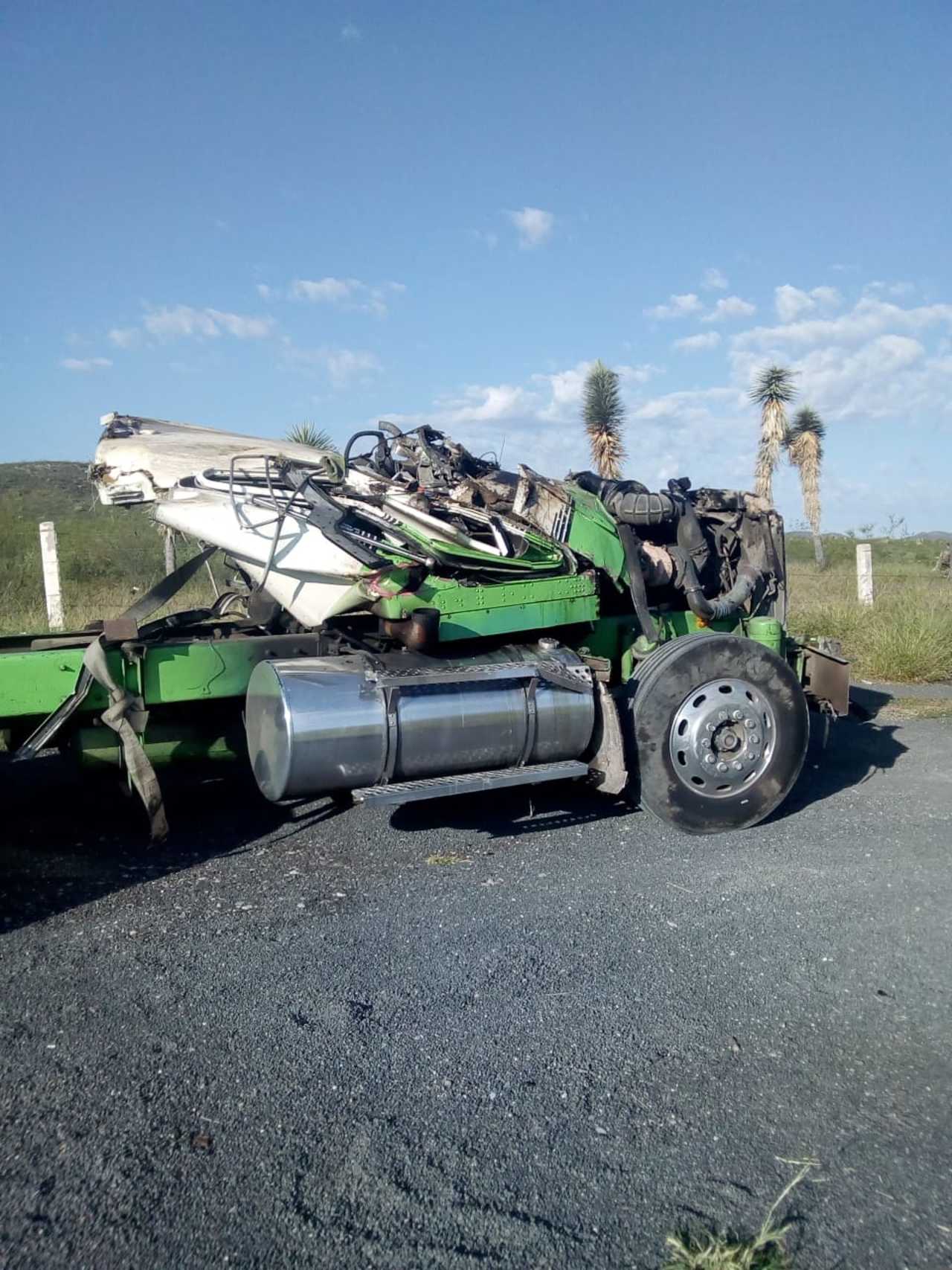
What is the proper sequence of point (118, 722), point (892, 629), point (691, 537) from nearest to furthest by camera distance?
point (118, 722), point (691, 537), point (892, 629)

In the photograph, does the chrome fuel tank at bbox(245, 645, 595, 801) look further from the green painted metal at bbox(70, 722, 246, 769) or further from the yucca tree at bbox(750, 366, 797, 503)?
the yucca tree at bbox(750, 366, 797, 503)

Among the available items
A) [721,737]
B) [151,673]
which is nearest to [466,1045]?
[151,673]

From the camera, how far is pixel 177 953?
3.98 metres

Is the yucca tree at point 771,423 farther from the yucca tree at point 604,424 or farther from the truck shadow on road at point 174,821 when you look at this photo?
the truck shadow on road at point 174,821

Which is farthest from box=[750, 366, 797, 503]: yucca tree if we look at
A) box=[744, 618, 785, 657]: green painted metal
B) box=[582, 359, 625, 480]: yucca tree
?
box=[744, 618, 785, 657]: green painted metal

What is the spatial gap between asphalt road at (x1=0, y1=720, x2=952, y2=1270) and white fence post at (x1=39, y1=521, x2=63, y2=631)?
6067 mm

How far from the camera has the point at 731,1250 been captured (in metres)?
2.30

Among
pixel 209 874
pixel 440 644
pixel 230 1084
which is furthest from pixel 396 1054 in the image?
pixel 440 644

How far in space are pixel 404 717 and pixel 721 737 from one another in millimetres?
1830

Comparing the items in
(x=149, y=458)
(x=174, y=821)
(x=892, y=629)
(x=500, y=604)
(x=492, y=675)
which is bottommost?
(x=174, y=821)

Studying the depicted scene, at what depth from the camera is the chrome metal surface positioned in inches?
216

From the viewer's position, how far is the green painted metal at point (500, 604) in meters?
5.28

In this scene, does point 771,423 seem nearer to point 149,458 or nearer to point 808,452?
point 808,452

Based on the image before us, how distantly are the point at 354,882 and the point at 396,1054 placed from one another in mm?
1579
